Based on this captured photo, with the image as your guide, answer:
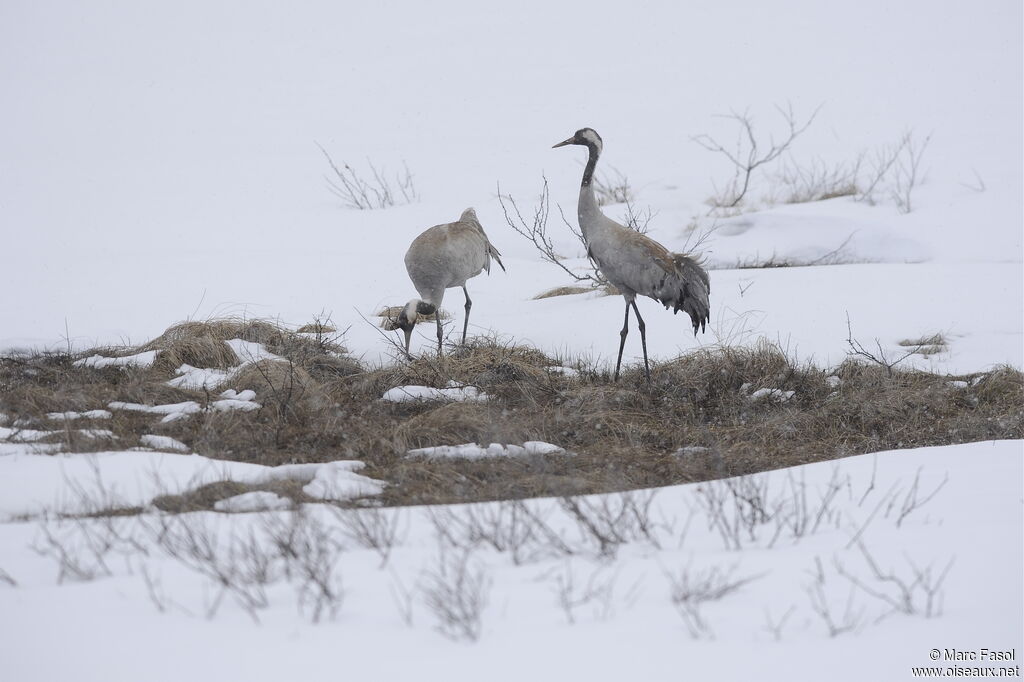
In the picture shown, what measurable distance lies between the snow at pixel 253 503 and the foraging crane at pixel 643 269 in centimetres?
336

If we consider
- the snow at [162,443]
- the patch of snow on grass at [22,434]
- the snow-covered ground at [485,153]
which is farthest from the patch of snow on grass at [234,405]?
the snow-covered ground at [485,153]

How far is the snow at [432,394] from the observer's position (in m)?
6.24

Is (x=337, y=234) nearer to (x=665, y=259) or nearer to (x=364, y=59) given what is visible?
(x=665, y=259)

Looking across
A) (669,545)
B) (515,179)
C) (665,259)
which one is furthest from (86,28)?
(669,545)

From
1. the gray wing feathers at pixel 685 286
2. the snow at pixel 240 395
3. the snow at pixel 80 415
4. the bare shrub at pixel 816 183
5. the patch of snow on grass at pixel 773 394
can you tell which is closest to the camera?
the snow at pixel 80 415

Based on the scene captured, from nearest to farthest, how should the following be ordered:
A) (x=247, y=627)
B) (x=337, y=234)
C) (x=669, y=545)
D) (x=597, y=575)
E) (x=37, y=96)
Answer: (x=247, y=627) → (x=597, y=575) → (x=669, y=545) → (x=337, y=234) → (x=37, y=96)

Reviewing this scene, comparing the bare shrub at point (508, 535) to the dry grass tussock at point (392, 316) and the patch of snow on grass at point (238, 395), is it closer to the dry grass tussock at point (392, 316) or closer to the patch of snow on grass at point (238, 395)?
the patch of snow on grass at point (238, 395)

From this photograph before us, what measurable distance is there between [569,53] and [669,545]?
22220mm

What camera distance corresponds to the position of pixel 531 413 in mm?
6141

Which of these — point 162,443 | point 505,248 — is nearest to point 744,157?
point 505,248

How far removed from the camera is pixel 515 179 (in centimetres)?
1578

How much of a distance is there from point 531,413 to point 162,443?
221cm

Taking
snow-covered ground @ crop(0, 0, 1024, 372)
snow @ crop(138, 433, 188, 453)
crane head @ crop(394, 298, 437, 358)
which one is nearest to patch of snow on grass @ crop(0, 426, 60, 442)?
snow @ crop(138, 433, 188, 453)

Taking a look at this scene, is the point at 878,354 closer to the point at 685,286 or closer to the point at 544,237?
Answer: the point at 685,286
